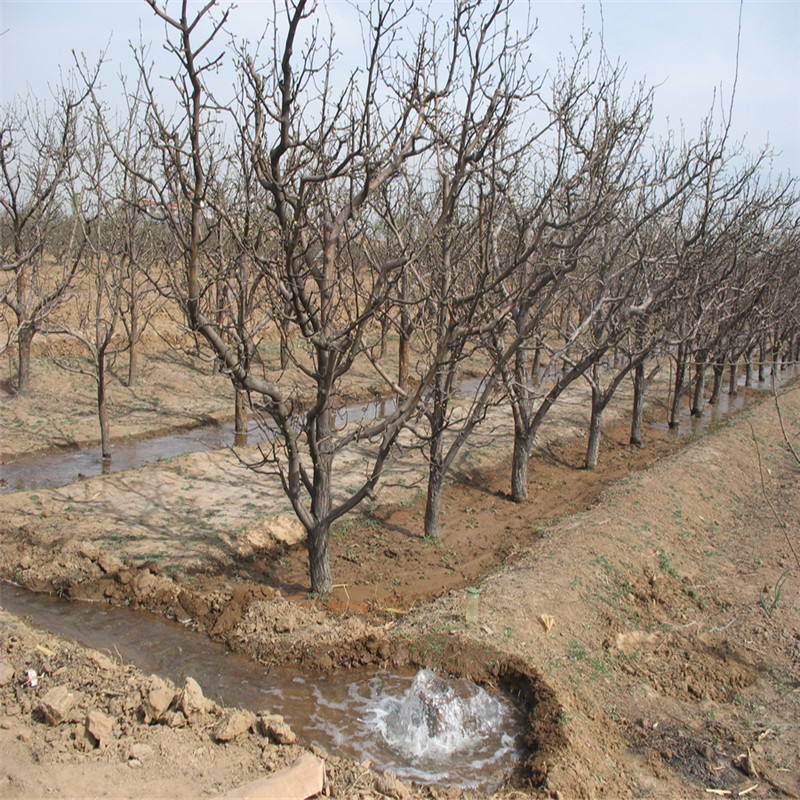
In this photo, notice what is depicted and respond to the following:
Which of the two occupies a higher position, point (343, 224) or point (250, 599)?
point (343, 224)

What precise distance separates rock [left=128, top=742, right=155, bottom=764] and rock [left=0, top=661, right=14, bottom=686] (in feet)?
4.06

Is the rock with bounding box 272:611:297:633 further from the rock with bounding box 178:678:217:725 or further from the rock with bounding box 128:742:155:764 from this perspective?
the rock with bounding box 128:742:155:764

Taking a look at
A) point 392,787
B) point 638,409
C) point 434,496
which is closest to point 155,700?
point 392,787

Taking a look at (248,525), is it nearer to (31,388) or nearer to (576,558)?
(576,558)

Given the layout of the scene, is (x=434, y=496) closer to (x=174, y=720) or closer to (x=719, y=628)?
(x=719, y=628)

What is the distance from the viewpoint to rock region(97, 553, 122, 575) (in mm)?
7262

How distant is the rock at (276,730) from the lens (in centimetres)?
443

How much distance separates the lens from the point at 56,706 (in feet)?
14.0

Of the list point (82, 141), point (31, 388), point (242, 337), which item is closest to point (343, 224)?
point (242, 337)

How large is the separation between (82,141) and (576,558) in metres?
9.57

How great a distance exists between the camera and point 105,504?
888 centimetres

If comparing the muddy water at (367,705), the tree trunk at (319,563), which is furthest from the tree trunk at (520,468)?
the muddy water at (367,705)

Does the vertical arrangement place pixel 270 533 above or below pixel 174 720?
below

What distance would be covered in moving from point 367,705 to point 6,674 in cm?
249
